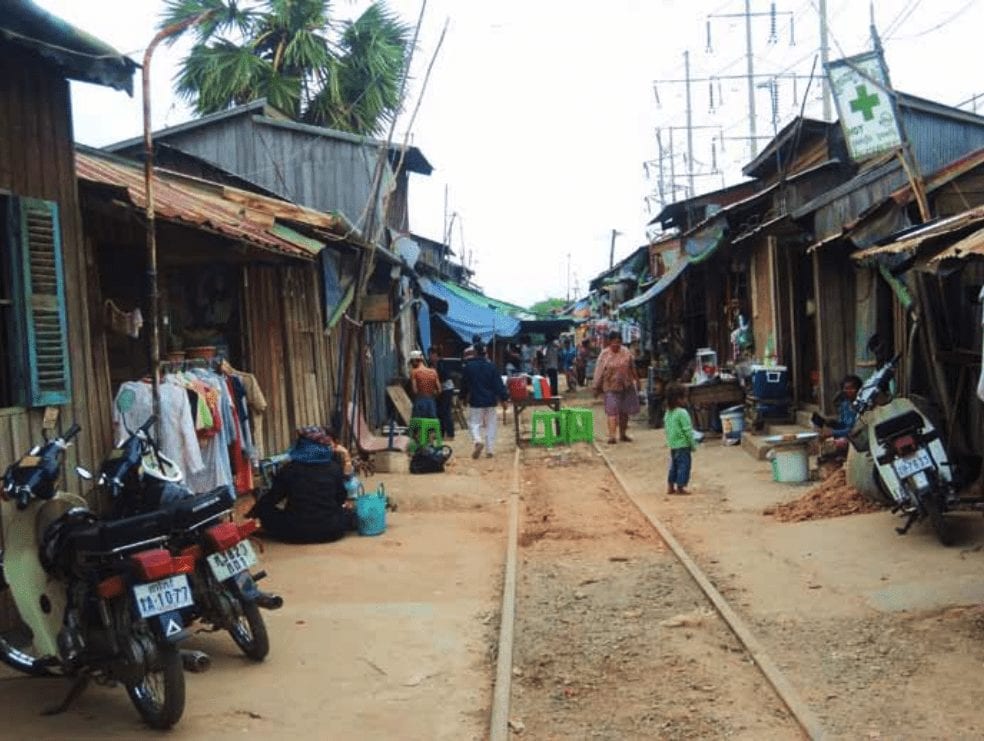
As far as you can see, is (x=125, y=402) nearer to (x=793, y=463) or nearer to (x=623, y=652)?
(x=623, y=652)

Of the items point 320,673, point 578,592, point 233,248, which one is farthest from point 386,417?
point 320,673

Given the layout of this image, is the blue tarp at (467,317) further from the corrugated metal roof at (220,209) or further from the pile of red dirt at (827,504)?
the pile of red dirt at (827,504)

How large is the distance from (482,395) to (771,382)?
4.78m

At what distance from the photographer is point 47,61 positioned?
6.98m

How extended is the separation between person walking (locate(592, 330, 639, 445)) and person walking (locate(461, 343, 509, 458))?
8.23ft

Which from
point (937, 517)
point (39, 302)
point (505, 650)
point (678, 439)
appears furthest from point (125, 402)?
point (678, 439)

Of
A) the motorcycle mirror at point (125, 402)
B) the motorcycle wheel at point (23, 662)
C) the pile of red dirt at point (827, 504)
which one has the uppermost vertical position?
the motorcycle mirror at point (125, 402)

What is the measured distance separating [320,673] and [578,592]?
8.82 feet

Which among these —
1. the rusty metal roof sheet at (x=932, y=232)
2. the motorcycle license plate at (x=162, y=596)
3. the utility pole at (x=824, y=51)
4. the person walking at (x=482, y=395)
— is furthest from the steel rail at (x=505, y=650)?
the utility pole at (x=824, y=51)

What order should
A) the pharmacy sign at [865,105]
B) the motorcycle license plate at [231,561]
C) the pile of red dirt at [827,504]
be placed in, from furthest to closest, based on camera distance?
Answer: 1. the pharmacy sign at [865,105]
2. the pile of red dirt at [827,504]
3. the motorcycle license plate at [231,561]

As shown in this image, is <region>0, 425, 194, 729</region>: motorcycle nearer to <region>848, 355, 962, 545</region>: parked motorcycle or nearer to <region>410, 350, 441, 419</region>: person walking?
<region>848, 355, 962, 545</region>: parked motorcycle

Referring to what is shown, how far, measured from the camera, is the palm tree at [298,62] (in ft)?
80.8

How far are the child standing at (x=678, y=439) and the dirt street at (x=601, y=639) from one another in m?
1.48

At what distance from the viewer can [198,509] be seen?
5.65 m
